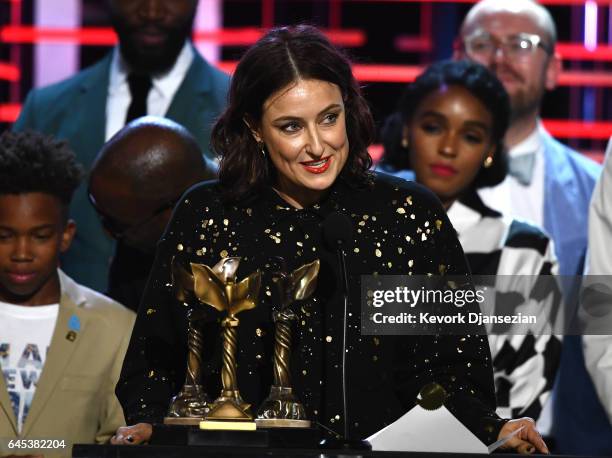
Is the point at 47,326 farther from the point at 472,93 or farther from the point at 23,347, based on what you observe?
the point at 472,93

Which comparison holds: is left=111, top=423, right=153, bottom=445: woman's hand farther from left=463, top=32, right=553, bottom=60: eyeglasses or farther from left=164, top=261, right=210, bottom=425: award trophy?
left=463, top=32, right=553, bottom=60: eyeglasses

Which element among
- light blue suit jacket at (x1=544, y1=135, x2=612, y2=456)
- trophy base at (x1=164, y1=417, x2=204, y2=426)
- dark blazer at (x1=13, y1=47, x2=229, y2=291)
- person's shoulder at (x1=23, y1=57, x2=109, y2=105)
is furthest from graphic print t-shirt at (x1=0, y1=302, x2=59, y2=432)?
light blue suit jacket at (x1=544, y1=135, x2=612, y2=456)

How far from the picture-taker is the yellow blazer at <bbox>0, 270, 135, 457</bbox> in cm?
355

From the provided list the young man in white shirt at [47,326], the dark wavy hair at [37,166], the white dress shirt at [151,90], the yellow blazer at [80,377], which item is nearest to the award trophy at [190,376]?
the young man in white shirt at [47,326]

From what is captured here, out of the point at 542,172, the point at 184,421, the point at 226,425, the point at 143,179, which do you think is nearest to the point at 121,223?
the point at 143,179

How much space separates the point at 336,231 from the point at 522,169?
231cm

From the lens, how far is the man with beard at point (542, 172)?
174 inches

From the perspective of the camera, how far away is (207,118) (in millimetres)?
4516

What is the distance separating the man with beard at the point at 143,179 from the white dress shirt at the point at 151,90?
2.75 ft

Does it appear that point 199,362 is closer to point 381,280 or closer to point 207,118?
point 381,280

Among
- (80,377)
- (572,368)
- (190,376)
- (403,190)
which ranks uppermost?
(403,190)

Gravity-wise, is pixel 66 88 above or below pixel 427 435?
above

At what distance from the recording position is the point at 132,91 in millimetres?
4676

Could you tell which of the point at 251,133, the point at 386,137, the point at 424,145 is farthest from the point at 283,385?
the point at 386,137
